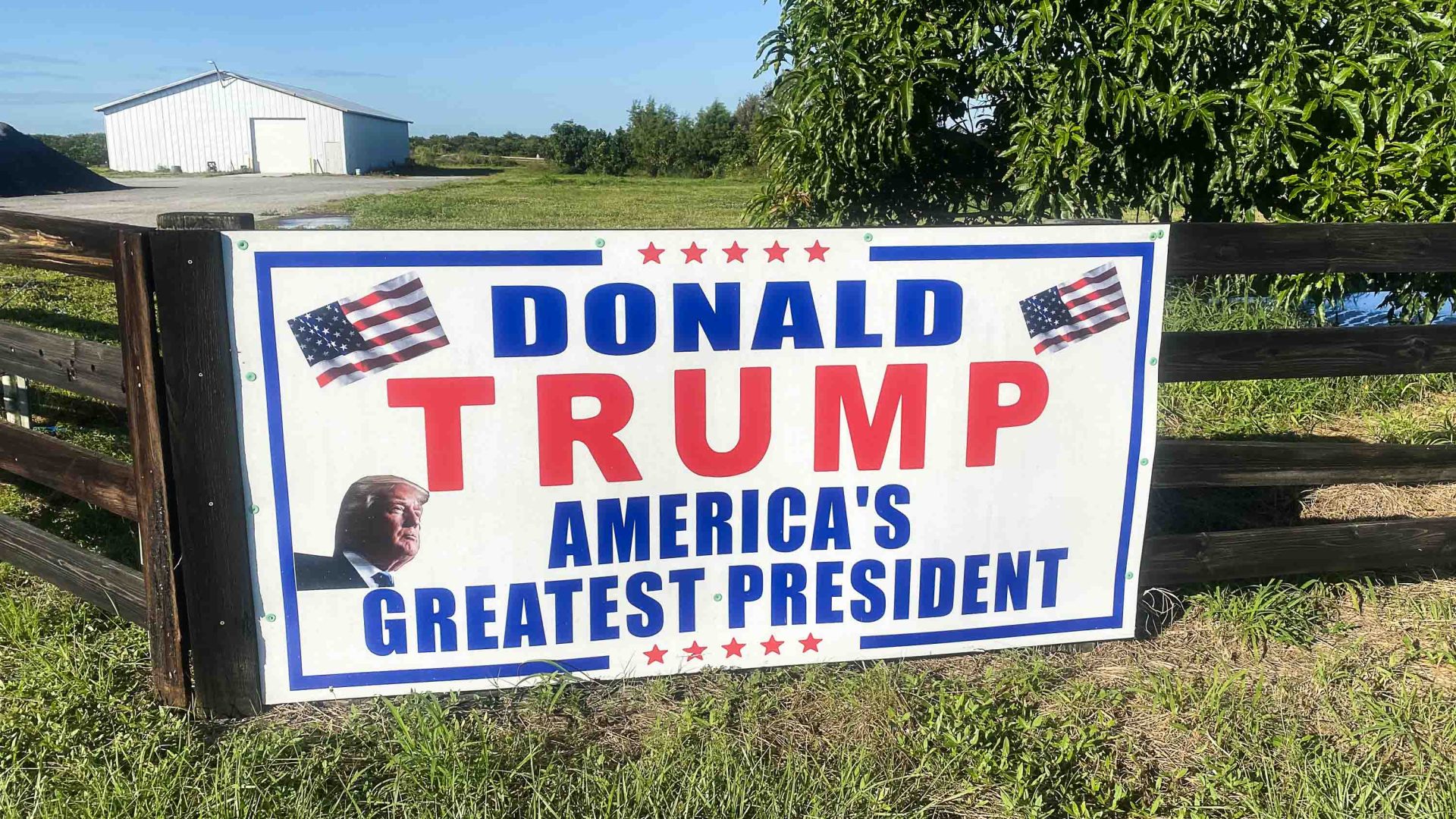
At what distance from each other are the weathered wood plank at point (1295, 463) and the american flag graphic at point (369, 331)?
6.76 feet

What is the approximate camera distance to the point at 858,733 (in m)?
2.66

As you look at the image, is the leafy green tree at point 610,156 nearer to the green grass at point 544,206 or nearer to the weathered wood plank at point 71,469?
the green grass at point 544,206

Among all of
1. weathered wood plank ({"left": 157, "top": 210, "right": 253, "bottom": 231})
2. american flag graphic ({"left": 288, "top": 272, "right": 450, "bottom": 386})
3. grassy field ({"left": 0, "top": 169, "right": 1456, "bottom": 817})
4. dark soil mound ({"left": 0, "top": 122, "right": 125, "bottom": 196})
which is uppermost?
dark soil mound ({"left": 0, "top": 122, "right": 125, "bottom": 196})

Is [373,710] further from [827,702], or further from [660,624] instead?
[827,702]

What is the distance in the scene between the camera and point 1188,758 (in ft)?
8.57

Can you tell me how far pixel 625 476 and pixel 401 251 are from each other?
30.7 inches

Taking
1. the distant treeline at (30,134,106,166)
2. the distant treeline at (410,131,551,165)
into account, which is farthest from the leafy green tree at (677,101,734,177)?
the distant treeline at (30,134,106,166)

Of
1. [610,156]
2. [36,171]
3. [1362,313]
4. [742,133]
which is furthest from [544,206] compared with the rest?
[610,156]

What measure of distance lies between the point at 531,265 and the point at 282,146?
2114 inches

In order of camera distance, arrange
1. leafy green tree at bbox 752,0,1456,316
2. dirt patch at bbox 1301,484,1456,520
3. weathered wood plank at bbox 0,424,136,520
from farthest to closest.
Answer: leafy green tree at bbox 752,0,1456,316 → dirt patch at bbox 1301,484,1456,520 → weathered wood plank at bbox 0,424,136,520

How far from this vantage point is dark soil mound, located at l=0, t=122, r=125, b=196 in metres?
25.9

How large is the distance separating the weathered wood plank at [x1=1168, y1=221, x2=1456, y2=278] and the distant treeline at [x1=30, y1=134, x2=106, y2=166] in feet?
192

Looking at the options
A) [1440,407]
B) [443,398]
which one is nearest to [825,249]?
[443,398]

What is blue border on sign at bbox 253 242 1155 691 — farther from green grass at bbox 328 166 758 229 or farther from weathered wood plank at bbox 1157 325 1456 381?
green grass at bbox 328 166 758 229
